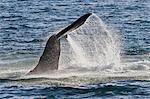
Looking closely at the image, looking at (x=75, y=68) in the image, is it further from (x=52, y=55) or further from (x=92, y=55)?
(x=92, y=55)

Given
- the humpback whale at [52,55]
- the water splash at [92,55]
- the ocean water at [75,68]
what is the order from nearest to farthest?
the ocean water at [75,68]
the humpback whale at [52,55]
the water splash at [92,55]

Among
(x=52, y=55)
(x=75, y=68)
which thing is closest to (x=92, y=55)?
(x=75, y=68)

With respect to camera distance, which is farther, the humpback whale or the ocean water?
the humpback whale

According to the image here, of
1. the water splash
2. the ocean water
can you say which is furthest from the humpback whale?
the water splash

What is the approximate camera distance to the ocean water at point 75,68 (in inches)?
837

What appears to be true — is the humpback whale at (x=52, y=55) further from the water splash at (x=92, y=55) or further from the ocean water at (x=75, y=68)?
the water splash at (x=92, y=55)

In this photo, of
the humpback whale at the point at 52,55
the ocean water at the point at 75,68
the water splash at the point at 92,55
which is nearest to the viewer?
the ocean water at the point at 75,68

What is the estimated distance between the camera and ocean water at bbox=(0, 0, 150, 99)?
21250 millimetres

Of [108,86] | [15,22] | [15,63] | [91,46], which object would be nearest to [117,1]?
[15,22]

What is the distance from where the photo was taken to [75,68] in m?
24.5

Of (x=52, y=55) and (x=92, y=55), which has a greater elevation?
(x=52, y=55)

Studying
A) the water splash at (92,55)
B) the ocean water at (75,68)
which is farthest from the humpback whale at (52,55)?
the water splash at (92,55)

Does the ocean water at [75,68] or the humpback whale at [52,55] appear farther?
the humpback whale at [52,55]

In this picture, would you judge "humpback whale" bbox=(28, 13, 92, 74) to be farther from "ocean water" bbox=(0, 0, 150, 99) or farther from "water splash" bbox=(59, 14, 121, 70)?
"water splash" bbox=(59, 14, 121, 70)
